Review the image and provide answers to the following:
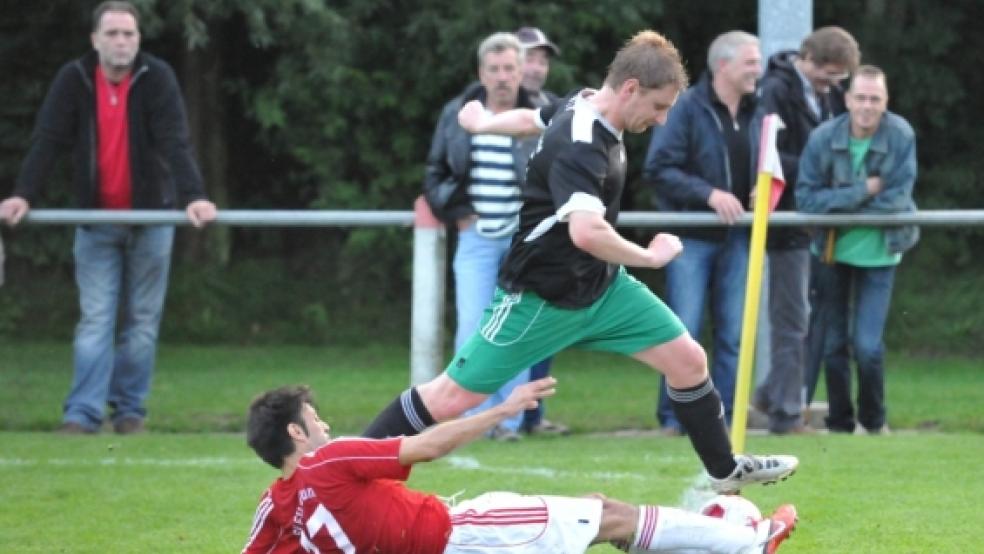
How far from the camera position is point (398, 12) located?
55.3ft

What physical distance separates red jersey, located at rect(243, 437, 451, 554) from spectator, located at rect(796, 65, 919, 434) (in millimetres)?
4701

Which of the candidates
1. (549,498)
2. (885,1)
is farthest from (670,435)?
(885,1)

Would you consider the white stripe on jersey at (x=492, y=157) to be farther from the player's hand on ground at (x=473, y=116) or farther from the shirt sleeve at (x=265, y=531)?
the shirt sleeve at (x=265, y=531)

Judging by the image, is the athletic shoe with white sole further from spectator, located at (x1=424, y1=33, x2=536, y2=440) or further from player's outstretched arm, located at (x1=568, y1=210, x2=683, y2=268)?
spectator, located at (x1=424, y1=33, x2=536, y2=440)

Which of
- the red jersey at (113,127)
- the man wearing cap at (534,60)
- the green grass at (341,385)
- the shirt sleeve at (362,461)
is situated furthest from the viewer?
the green grass at (341,385)

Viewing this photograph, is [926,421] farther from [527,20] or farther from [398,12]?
[398,12]

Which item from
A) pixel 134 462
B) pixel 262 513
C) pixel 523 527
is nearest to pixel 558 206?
pixel 523 527

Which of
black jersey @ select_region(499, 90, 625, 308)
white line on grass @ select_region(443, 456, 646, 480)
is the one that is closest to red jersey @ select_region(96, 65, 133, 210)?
white line on grass @ select_region(443, 456, 646, 480)

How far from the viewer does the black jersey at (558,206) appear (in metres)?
6.93

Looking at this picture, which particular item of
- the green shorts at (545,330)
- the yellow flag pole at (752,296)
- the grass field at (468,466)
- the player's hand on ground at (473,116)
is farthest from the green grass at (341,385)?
the green shorts at (545,330)

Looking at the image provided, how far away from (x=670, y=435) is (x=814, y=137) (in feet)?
6.10

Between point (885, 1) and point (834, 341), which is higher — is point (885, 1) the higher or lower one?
the higher one

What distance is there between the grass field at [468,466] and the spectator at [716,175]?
2.41 feet

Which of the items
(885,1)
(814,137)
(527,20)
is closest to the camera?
(814,137)
